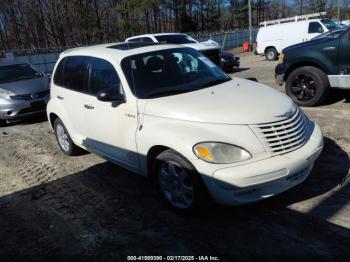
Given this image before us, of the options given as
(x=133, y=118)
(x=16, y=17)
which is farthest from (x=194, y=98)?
(x=16, y=17)

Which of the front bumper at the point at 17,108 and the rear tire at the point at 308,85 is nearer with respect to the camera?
the rear tire at the point at 308,85

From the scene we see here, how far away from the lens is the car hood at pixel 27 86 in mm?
8992

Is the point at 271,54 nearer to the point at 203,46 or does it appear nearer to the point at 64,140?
the point at 203,46

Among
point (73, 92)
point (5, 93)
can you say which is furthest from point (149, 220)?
point (5, 93)

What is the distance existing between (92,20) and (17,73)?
32.2 m

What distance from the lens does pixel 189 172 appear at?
11.4 ft

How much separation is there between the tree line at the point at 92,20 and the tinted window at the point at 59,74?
85.6ft

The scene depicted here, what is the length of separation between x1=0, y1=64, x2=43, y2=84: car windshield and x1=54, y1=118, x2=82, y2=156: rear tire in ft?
14.2

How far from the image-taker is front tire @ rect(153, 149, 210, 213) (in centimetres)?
Result: 347

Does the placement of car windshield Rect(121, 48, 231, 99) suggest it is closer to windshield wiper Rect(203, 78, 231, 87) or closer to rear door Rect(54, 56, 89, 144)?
windshield wiper Rect(203, 78, 231, 87)

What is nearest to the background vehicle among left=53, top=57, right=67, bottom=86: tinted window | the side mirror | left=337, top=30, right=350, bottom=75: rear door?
left=337, top=30, right=350, bottom=75: rear door

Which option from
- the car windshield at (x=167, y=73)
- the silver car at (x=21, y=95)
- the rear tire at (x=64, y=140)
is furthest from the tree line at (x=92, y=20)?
the car windshield at (x=167, y=73)

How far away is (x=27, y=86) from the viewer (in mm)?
9195

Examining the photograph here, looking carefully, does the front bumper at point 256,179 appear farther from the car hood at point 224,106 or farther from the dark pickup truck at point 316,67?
the dark pickup truck at point 316,67
